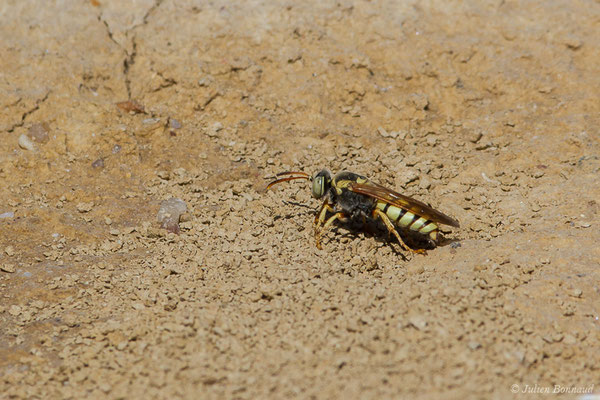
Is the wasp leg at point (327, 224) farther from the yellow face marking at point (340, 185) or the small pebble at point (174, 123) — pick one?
the small pebble at point (174, 123)

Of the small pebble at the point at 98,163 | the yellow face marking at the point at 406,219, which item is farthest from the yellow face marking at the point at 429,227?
the small pebble at the point at 98,163

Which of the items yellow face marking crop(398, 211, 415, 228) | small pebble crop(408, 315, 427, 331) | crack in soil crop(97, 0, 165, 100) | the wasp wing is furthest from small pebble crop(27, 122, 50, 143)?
small pebble crop(408, 315, 427, 331)

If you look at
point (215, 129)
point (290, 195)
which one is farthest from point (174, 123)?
point (290, 195)

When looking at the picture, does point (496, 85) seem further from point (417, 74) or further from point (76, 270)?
point (76, 270)

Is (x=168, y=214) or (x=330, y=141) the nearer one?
(x=168, y=214)

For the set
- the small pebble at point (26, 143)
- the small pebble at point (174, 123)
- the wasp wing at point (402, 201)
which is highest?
the small pebble at point (26, 143)

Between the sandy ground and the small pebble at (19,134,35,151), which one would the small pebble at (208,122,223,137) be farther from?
the small pebble at (19,134,35,151)

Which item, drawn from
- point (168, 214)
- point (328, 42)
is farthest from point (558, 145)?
point (168, 214)
